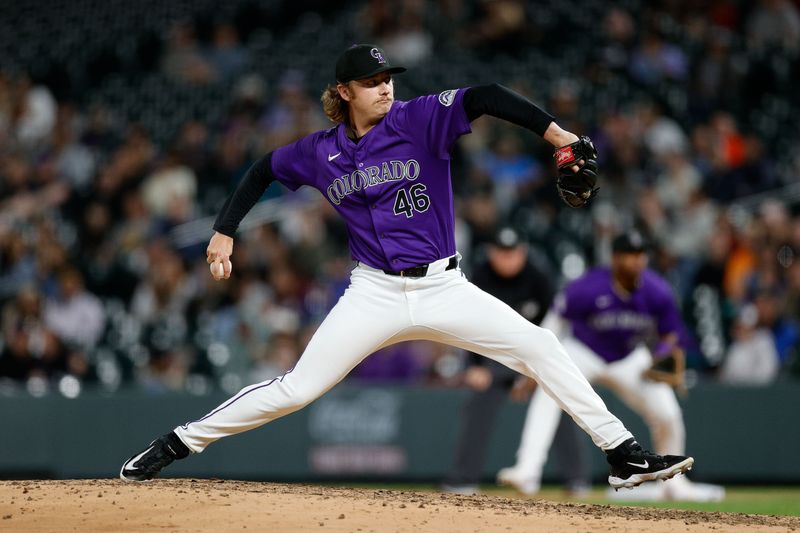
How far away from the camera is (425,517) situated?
5.69 meters

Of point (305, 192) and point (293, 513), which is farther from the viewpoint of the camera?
point (305, 192)

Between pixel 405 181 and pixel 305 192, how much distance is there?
750 cm

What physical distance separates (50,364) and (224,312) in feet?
5.62

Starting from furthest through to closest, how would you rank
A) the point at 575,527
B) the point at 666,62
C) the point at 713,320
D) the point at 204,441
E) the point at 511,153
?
the point at 666,62 < the point at 511,153 < the point at 713,320 < the point at 204,441 < the point at 575,527

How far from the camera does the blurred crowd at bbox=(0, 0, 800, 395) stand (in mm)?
11969

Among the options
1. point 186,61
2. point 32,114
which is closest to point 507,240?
point 186,61

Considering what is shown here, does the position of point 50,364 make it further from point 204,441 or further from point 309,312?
point 204,441

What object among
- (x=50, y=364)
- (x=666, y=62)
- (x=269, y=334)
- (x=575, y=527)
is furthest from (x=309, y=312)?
(x=575, y=527)

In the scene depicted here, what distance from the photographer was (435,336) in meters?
6.01

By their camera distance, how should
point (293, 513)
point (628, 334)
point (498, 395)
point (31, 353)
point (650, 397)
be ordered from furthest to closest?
point (31, 353) < point (498, 395) < point (628, 334) < point (650, 397) < point (293, 513)

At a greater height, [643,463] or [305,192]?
[305,192]

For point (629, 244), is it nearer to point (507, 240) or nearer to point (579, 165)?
point (507, 240)

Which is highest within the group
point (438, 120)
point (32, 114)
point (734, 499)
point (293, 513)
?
point (32, 114)

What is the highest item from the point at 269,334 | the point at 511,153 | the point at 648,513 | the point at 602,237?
the point at 511,153
